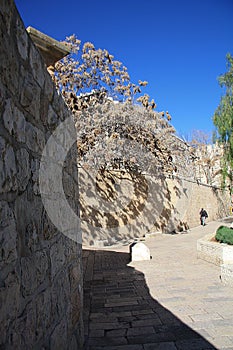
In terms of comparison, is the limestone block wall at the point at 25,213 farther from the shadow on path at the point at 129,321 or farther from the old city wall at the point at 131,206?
the old city wall at the point at 131,206

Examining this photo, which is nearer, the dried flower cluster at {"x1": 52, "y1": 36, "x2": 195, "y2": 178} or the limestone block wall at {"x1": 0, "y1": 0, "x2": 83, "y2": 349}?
the limestone block wall at {"x1": 0, "y1": 0, "x2": 83, "y2": 349}

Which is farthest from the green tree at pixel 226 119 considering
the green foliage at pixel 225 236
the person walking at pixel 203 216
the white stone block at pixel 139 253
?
the person walking at pixel 203 216

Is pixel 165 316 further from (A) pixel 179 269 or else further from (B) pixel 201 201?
(B) pixel 201 201

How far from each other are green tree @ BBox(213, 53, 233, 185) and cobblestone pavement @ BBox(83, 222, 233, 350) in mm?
4489

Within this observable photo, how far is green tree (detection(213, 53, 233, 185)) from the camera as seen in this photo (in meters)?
9.75

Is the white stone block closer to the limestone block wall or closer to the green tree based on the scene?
the green tree

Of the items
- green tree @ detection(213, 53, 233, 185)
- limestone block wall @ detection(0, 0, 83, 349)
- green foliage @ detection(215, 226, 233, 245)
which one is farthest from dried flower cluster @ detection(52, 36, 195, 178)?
limestone block wall @ detection(0, 0, 83, 349)

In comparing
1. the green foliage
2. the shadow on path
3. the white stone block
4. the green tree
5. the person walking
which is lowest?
the shadow on path

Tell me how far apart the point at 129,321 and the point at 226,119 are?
8132 mm

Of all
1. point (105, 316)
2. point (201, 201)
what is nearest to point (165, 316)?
point (105, 316)

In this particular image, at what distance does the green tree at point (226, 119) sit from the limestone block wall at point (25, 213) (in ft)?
28.7

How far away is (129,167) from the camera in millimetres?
13250

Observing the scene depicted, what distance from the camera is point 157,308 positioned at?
12.9 ft

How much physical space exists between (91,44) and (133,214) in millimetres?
7377
